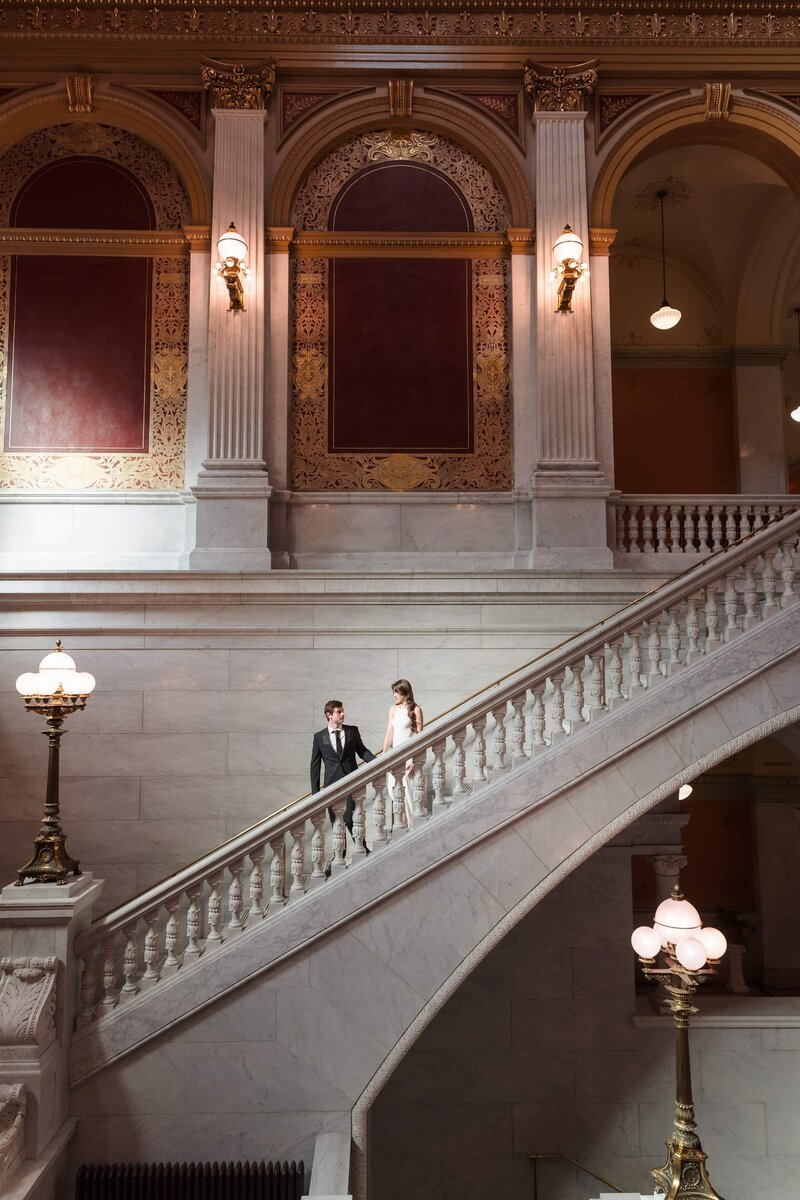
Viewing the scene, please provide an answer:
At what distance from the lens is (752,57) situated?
39.8 feet

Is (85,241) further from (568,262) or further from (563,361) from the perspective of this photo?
(563,361)

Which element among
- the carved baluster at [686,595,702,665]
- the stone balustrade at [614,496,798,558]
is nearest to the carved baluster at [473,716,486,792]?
the carved baluster at [686,595,702,665]

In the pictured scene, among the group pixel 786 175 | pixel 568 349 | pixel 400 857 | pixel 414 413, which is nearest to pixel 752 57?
pixel 786 175

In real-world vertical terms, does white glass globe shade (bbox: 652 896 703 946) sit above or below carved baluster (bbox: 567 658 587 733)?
below

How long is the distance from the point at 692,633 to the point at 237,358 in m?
6.56

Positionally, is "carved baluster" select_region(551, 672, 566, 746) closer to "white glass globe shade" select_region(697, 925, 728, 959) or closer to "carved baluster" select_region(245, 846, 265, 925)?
"white glass globe shade" select_region(697, 925, 728, 959)

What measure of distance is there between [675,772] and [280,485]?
19.7ft

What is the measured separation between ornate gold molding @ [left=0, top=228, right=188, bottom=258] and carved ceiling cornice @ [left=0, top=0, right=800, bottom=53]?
8.15 ft

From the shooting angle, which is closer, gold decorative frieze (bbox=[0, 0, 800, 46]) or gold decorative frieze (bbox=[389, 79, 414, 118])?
gold decorative frieze (bbox=[0, 0, 800, 46])

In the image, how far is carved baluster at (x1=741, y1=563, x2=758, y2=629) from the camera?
8398 millimetres

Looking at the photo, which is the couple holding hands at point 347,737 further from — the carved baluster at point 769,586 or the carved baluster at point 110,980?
the carved baluster at point 769,586

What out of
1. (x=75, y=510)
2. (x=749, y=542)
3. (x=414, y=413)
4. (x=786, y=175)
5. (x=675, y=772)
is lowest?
(x=675, y=772)

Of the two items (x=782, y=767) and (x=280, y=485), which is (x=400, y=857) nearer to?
(x=280, y=485)

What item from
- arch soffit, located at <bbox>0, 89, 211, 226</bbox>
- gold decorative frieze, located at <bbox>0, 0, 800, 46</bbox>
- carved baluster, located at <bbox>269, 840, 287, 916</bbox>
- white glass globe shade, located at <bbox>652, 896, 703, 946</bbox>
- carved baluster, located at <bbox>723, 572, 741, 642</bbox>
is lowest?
white glass globe shade, located at <bbox>652, 896, 703, 946</bbox>
